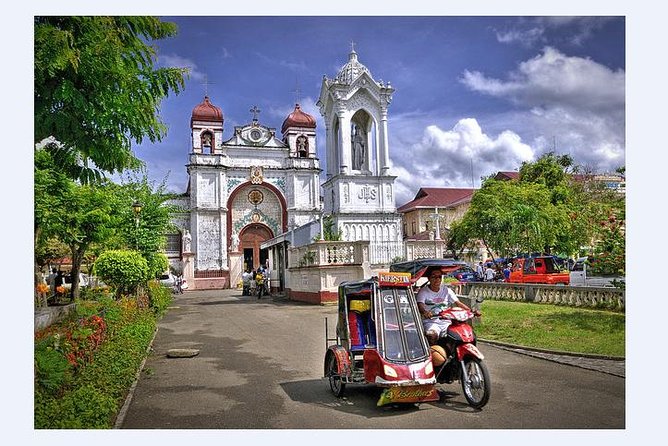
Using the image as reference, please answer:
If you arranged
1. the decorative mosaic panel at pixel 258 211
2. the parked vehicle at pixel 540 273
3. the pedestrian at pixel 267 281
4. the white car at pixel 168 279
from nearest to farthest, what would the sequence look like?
the parked vehicle at pixel 540 273, the pedestrian at pixel 267 281, the white car at pixel 168 279, the decorative mosaic panel at pixel 258 211

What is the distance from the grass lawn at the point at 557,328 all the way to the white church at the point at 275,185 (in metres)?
12.1

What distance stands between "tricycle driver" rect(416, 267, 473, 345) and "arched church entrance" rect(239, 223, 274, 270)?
90.5ft

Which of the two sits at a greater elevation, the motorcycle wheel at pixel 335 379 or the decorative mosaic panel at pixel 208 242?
the decorative mosaic panel at pixel 208 242

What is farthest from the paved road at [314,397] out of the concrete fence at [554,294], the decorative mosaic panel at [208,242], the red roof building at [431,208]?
the red roof building at [431,208]

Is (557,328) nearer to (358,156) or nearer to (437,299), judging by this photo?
(437,299)

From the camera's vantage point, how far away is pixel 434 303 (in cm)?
595

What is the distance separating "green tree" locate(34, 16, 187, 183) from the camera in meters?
5.41

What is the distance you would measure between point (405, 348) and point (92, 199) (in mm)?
9657

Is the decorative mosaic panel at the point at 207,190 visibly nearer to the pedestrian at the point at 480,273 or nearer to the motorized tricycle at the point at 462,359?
the pedestrian at the point at 480,273

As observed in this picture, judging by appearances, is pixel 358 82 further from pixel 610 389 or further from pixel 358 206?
pixel 610 389

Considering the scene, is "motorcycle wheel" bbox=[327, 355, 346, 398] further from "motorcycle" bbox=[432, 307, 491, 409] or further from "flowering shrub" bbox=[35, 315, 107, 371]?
"flowering shrub" bbox=[35, 315, 107, 371]

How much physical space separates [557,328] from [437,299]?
501 cm

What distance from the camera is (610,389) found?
5.89m

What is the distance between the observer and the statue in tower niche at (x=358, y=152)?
992 inches
